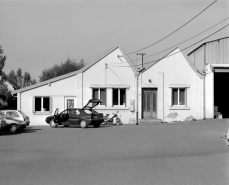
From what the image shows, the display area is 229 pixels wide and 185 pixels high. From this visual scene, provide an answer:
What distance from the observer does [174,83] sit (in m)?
34.5

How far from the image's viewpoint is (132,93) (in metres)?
34.1

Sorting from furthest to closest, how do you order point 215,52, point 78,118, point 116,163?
point 215,52
point 78,118
point 116,163

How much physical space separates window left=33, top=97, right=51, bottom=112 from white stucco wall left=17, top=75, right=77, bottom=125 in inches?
16.1

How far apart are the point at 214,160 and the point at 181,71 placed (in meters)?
23.6

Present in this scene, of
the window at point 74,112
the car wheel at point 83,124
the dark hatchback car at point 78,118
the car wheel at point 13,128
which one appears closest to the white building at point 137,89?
the dark hatchback car at point 78,118

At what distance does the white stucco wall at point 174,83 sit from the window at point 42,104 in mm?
8456

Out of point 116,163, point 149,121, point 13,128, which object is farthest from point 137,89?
point 116,163

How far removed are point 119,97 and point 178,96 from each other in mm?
5585

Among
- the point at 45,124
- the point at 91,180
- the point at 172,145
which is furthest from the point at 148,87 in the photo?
the point at 91,180

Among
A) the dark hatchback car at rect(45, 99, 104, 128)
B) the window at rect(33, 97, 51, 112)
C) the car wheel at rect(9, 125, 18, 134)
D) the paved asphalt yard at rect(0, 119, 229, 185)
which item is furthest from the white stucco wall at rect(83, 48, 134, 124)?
the paved asphalt yard at rect(0, 119, 229, 185)

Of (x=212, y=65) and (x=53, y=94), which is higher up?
(x=212, y=65)

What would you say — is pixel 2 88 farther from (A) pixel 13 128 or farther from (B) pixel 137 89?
(B) pixel 137 89

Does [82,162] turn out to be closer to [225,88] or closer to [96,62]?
[96,62]

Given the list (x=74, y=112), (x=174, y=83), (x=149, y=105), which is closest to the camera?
(x=74, y=112)
